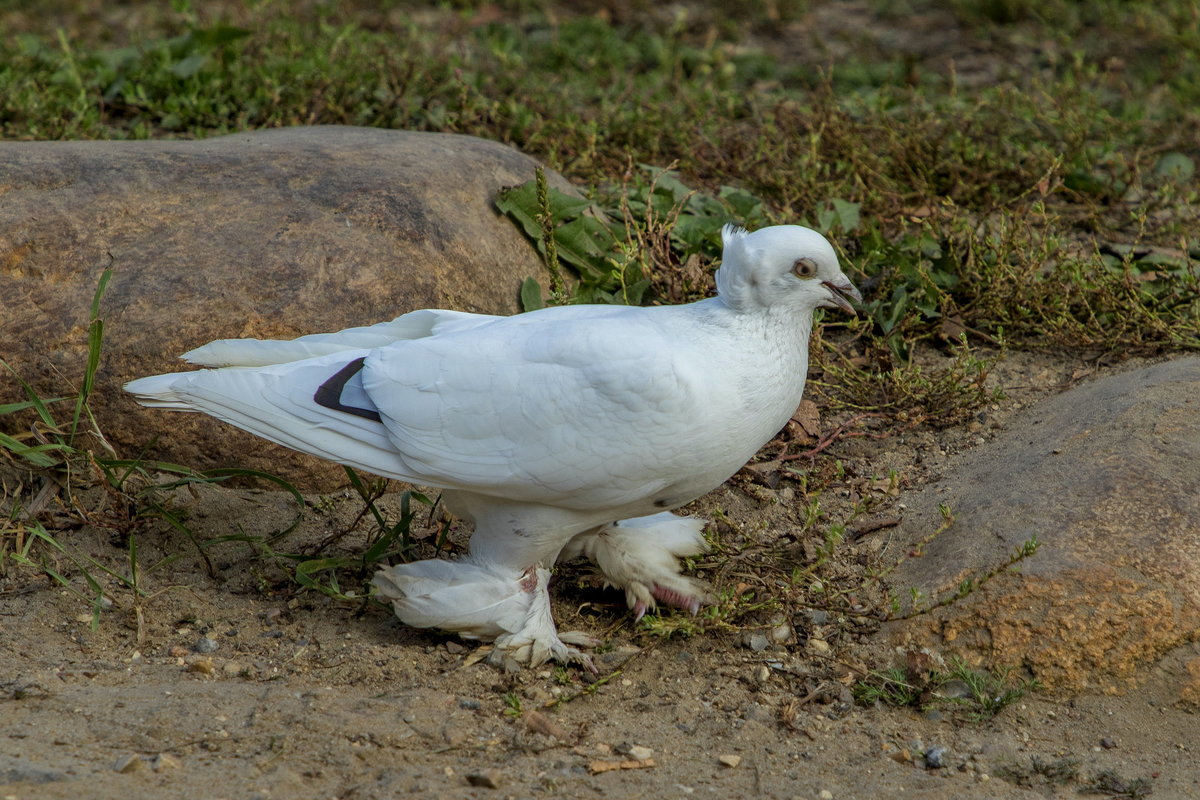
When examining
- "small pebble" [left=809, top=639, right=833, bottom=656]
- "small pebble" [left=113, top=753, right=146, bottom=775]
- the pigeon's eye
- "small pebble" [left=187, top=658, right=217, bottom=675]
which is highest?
the pigeon's eye

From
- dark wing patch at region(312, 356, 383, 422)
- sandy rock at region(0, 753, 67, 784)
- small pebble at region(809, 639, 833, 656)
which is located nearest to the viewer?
sandy rock at region(0, 753, 67, 784)

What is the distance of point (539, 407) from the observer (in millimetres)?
2861

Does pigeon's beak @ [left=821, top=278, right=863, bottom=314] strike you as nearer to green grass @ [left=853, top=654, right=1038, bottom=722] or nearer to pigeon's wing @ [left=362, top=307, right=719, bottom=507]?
pigeon's wing @ [left=362, top=307, right=719, bottom=507]

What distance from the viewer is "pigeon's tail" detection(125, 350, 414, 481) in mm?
3010

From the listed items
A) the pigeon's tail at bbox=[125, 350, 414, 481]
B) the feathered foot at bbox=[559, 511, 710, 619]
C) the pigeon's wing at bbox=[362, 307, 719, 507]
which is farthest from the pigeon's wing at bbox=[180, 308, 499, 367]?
the feathered foot at bbox=[559, 511, 710, 619]

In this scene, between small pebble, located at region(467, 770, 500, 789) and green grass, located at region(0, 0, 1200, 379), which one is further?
green grass, located at region(0, 0, 1200, 379)

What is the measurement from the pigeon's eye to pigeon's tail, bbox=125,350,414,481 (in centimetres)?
100

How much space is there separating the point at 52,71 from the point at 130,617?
3.64 metres

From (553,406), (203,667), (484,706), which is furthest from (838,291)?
(203,667)

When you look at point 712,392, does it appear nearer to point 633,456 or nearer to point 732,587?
point 633,456

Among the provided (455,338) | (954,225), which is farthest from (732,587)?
(954,225)

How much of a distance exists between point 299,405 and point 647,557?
3.11 ft

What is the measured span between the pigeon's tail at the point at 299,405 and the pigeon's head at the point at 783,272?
0.89m

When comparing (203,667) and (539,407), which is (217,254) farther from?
(539,407)
